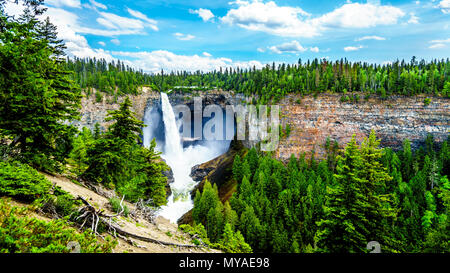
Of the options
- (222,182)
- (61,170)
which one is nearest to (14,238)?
(61,170)

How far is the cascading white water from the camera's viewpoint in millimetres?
64938

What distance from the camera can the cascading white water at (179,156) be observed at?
64.9 m

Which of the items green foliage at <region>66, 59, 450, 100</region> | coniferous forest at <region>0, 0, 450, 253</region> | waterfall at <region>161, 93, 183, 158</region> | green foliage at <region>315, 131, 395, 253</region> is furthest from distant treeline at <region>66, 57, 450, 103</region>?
green foliage at <region>315, 131, 395, 253</region>

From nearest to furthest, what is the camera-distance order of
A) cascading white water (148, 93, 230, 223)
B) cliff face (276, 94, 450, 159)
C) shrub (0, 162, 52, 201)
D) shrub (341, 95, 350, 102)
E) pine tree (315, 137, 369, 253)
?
1. shrub (0, 162, 52, 201)
2. pine tree (315, 137, 369, 253)
3. cascading white water (148, 93, 230, 223)
4. cliff face (276, 94, 450, 159)
5. shrub (341, 95, 350, 102)

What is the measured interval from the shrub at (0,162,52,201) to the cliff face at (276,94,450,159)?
227ft

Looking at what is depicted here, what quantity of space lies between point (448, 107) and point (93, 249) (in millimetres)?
92601

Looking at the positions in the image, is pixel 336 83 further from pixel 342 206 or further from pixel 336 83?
pixel 342 206

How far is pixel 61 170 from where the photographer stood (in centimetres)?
1434

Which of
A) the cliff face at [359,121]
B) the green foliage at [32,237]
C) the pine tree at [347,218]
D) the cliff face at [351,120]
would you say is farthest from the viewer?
the cliff face at [351,120]

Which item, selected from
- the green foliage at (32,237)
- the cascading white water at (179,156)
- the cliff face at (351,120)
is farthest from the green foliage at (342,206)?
the cascading white water at (179,156)

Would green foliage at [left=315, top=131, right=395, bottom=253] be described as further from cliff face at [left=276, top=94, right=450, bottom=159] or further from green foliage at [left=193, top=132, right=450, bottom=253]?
cliff face at [left=276, top=94, right=450, bottom=159]

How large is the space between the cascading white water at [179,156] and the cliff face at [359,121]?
105 ft

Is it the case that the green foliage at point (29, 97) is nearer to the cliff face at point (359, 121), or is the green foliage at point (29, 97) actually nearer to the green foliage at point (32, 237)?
the green foliage at point (32, 237)

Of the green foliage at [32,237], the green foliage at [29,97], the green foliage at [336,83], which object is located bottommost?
the green foliage at [32,237]
